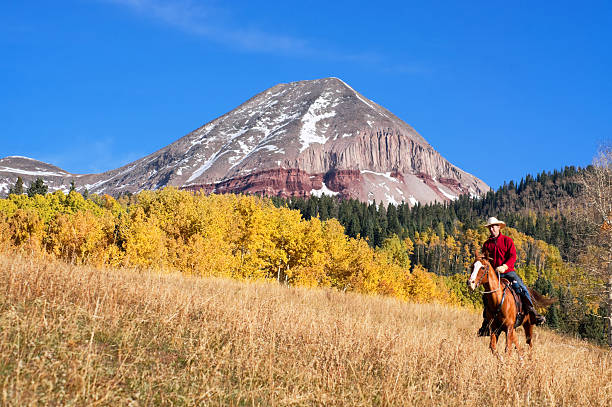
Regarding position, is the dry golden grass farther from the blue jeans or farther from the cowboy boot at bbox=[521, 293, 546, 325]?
the blue jeans

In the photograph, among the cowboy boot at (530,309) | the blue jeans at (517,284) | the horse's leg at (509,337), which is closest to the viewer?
the horse's leg at (509,337)

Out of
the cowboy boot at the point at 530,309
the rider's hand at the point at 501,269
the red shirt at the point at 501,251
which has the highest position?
the red shirt at the point at 501,251

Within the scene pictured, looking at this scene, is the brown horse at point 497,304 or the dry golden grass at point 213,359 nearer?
the dry golden grass at point 213,359

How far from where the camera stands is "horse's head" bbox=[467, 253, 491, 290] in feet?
32.0

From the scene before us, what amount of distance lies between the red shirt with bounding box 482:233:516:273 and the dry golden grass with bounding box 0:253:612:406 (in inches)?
96.3

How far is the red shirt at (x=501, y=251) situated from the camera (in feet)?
36.1

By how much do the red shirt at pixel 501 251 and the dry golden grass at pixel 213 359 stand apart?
2445 millimetres

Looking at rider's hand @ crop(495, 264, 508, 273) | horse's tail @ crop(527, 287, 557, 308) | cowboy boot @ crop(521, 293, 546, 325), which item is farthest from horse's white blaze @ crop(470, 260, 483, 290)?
horse's tail @ crop(527, 287, 557, 308)

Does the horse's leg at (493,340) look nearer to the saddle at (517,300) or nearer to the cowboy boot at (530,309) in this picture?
the saddle at (517,300)

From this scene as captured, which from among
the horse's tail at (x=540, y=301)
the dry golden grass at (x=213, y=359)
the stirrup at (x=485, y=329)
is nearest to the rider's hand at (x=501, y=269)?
the stirrup at (x=485, y=329)

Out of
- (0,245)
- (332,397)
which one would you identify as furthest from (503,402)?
(0,245)

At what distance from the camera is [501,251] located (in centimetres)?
1109

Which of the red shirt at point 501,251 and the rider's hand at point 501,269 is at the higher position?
the red shirt at point 501,251

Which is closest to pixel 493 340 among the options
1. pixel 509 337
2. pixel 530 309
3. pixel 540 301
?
pixel 509 337
